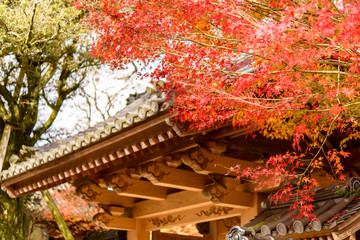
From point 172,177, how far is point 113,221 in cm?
217

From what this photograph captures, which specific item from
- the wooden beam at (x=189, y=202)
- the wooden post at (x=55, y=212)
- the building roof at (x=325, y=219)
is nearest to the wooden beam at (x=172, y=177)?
the wooden beam at (x=189, y=202)

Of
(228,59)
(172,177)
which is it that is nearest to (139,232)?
(172,177)

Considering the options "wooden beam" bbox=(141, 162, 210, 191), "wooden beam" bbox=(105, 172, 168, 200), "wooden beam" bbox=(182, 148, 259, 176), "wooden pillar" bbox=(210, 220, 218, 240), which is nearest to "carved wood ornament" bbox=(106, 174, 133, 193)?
"wooden beam" bbox=(105, 172, 168, 200)

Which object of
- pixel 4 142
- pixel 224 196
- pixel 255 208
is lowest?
pixel 255 208

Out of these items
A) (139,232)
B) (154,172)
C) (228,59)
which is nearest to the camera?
(228,59)

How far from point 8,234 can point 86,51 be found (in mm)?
4986

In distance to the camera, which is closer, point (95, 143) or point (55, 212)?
point (95, 143)

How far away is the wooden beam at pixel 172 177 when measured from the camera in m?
7.29

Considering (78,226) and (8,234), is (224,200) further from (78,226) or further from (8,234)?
(78,226)

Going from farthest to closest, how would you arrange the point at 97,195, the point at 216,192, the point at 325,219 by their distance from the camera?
the point at 97,195
the point at 216,192
the point at 325,219

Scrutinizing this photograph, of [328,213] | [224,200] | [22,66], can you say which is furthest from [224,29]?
[22,66]

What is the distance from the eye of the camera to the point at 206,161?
6.77m

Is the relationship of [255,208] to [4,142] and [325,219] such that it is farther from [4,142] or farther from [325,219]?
[4,142]

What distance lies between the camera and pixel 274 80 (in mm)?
4871
